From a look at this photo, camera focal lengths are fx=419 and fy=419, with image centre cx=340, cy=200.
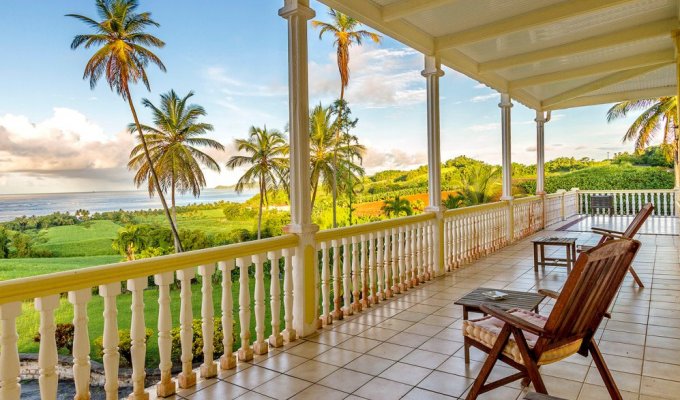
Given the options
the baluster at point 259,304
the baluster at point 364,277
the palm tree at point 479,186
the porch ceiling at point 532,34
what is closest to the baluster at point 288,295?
the baluster at point 259,304

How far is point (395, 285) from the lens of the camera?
4969mm

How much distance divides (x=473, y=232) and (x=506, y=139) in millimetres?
2617

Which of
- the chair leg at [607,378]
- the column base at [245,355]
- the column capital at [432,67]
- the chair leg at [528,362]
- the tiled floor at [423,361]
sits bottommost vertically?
the tiled floor at [423,361]

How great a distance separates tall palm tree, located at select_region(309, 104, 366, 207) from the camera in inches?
818

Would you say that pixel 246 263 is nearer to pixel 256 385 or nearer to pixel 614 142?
pixel 256 385

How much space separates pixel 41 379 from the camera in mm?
2008

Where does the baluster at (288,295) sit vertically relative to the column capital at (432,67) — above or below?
below

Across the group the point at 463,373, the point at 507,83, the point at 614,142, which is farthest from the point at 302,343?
the point at 614,142

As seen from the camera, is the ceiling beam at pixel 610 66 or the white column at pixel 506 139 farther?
the white column at pixel 506 139

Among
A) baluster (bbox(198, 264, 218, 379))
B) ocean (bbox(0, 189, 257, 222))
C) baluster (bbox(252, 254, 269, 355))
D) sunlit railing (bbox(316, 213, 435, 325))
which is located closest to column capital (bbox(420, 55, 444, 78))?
sunlit railing (bbox(316, 213, 435, 325))

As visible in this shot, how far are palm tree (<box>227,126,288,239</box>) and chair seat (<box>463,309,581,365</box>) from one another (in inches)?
740

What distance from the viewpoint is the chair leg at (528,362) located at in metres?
2.03

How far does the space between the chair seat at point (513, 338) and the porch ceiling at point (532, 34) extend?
10.5 feet

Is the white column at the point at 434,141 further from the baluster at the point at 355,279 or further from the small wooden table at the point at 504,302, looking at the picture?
the small wooden table at the point at 504,302
